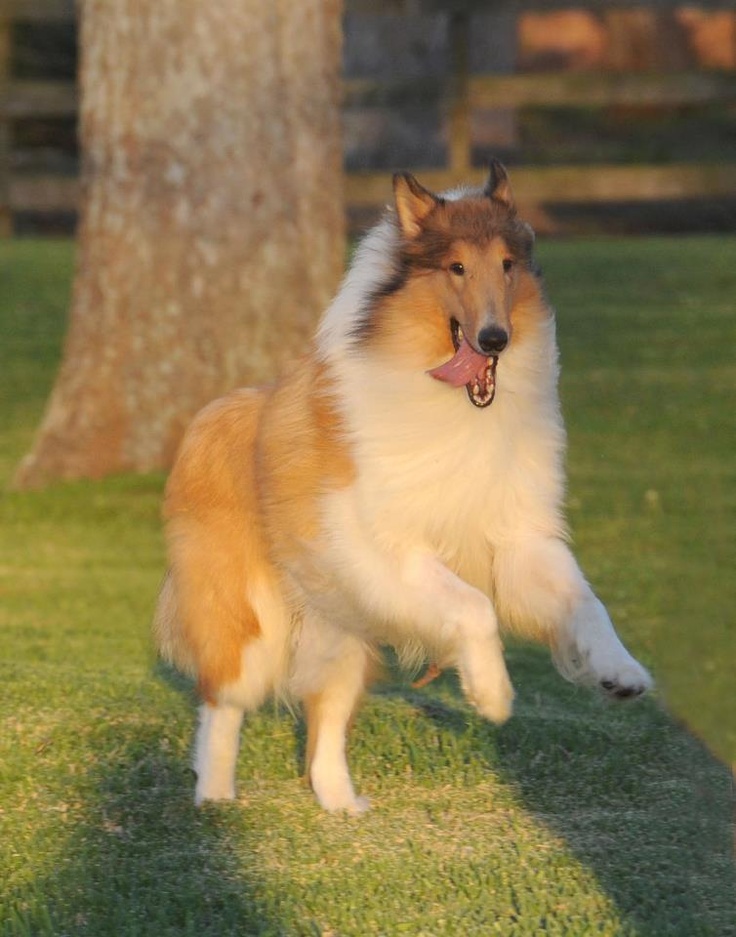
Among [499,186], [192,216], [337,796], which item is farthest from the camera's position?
[192,216]

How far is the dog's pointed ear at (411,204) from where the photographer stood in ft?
17.1

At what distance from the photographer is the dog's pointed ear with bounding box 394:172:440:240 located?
17.1 feet

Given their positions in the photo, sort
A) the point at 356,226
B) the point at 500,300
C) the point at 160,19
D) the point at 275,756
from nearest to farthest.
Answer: the point at 500,300 < the point at 275,756 < the point at 160,19 < the point at 356,226

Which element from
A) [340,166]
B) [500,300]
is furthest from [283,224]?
[500,300]

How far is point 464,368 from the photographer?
521 centimetres

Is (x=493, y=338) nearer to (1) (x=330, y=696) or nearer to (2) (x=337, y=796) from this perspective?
(1) (x=330, y=696)

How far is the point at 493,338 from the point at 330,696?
1.41 m

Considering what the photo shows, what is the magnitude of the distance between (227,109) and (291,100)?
38cm

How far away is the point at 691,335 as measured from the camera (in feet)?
49.5

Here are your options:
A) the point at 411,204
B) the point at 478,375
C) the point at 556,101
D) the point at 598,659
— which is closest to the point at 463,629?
the point at 598,659

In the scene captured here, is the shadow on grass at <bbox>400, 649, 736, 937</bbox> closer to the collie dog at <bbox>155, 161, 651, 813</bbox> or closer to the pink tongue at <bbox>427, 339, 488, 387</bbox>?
the collie dog at <bbox>155, 161, 651, 813</bbox>

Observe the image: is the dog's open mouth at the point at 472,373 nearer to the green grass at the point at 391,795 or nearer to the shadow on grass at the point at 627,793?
the green grass at the point at 391,795

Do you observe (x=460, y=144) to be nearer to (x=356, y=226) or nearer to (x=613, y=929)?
(x=356, y=226)

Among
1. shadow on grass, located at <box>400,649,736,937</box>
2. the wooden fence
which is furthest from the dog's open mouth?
the wooden fence
